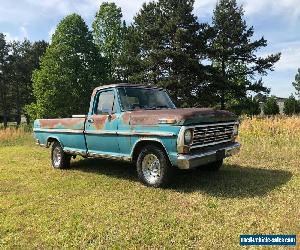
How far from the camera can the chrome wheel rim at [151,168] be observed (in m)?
7.77

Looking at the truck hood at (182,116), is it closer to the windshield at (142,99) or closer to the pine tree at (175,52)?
the windshield at (142,99)

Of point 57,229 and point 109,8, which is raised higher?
point 109,8

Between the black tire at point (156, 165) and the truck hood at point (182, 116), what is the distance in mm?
595

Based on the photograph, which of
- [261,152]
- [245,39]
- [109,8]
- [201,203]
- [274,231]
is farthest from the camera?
[109,8]

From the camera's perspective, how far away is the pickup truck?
23.4ft

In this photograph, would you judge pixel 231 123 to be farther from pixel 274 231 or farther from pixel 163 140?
pixel 274 231

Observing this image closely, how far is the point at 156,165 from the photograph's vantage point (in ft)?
25.5

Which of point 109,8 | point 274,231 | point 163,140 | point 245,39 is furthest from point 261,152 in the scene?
point 109,8

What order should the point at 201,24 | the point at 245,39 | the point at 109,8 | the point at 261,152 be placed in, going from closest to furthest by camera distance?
the point at 261,152, the point at 201,24, the point at 245,39, the point at 109,8

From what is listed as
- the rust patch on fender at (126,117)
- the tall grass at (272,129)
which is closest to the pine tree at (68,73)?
the tall grass at (272,129)

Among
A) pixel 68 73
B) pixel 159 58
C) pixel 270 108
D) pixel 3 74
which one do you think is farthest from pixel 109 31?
pixel 270 108

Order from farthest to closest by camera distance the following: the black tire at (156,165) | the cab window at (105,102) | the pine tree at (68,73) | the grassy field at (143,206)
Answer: the pine tree at (68,73), the cab window at (105,102), the black tire at (156,165), the grassy field at (143,206)

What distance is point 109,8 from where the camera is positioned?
47.2m

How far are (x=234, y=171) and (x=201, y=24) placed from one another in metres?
27.6
